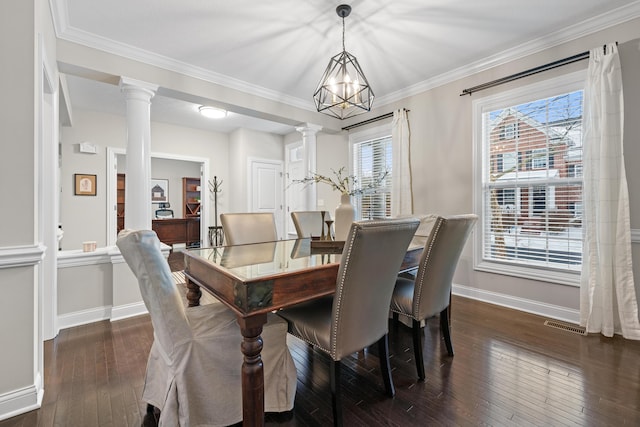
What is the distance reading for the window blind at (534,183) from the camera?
2.74 metres

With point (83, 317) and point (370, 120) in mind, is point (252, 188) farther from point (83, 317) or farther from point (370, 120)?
point (83, 317)

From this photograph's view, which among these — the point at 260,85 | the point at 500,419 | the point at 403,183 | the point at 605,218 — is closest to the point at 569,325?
the point at 605,218

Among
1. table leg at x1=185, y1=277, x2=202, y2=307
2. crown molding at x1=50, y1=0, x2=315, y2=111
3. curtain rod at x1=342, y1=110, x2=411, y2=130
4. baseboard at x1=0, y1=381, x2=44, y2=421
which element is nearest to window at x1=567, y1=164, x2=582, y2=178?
curtain rod at x1=342, y1=110, x2=411, y2=130

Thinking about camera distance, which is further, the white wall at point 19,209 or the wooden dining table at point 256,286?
the white wall at point 19,209

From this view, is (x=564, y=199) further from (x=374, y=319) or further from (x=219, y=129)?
(x=219, y=129)

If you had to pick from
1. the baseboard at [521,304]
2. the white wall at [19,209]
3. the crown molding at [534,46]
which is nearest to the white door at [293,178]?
the crown molding at [534,46]

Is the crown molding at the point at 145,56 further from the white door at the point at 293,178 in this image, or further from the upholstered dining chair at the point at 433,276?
the upholstered dining chair at the point at 433,276

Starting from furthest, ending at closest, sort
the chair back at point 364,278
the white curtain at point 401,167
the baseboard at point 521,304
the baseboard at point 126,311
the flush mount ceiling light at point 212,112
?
the flush mount ceiling light at point 212,112 < the white curtain at point 401,167 < the baseboard at point 126,311 < the baseboard at point 521,304 < the chair back at point 364,278

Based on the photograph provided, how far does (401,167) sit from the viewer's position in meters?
3.92

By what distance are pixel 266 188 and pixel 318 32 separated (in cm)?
389

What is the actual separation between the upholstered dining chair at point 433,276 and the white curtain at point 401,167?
187 centimetres

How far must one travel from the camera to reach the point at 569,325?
8.68ft

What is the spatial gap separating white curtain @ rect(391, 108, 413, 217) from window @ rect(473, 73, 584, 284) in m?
0.83

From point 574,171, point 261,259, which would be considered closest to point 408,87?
point 574,171
